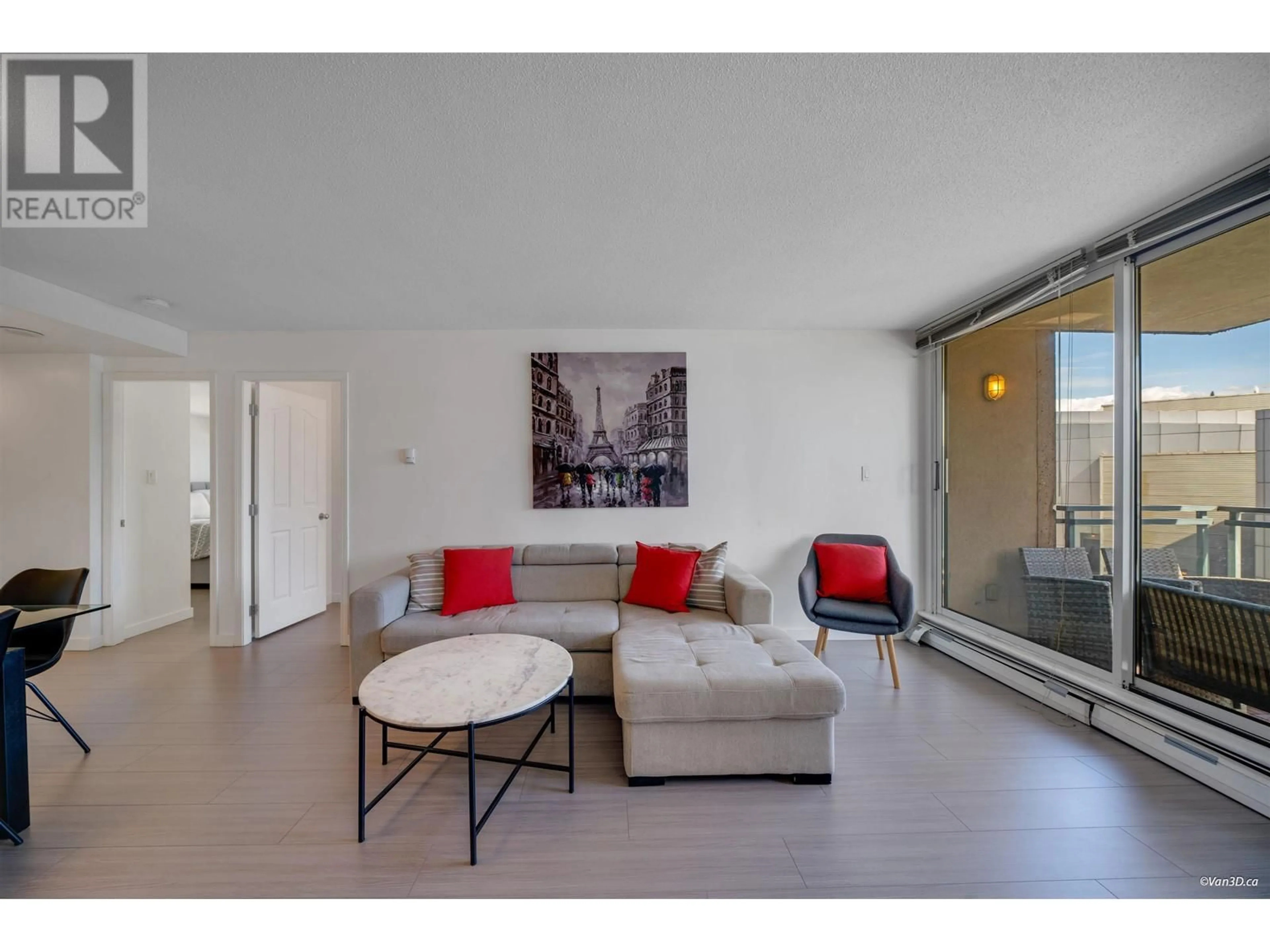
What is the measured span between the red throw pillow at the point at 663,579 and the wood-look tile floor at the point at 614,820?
2.69ft

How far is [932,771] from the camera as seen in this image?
2129 millimetres

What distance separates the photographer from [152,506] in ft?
13.9

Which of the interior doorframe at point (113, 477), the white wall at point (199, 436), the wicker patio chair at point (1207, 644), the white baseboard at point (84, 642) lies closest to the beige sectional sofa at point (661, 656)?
the wicker patio chair at point (1207, 644)

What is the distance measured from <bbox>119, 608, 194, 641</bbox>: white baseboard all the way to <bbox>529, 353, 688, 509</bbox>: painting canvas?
344cm

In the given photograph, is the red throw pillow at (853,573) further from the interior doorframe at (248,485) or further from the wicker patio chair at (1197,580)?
the interior doorframe at (248,485)

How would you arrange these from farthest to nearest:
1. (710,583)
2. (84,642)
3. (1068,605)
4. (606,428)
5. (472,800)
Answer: (606,428) < (84,642) < (710,583) < (1068,605) < (472,800)

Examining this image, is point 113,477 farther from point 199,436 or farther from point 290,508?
point 199,436

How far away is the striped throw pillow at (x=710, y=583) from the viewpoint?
3195 millimetres

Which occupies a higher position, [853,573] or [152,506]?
[152,506]

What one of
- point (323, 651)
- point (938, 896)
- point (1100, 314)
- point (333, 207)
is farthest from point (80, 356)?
point (1100, 314)

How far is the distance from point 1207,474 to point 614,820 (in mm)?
2897

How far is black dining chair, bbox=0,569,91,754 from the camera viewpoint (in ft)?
7.24

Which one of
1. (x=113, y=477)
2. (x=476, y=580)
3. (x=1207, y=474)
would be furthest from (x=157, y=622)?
(x=1207, y=474)

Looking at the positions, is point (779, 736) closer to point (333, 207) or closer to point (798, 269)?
point (798, 269)
